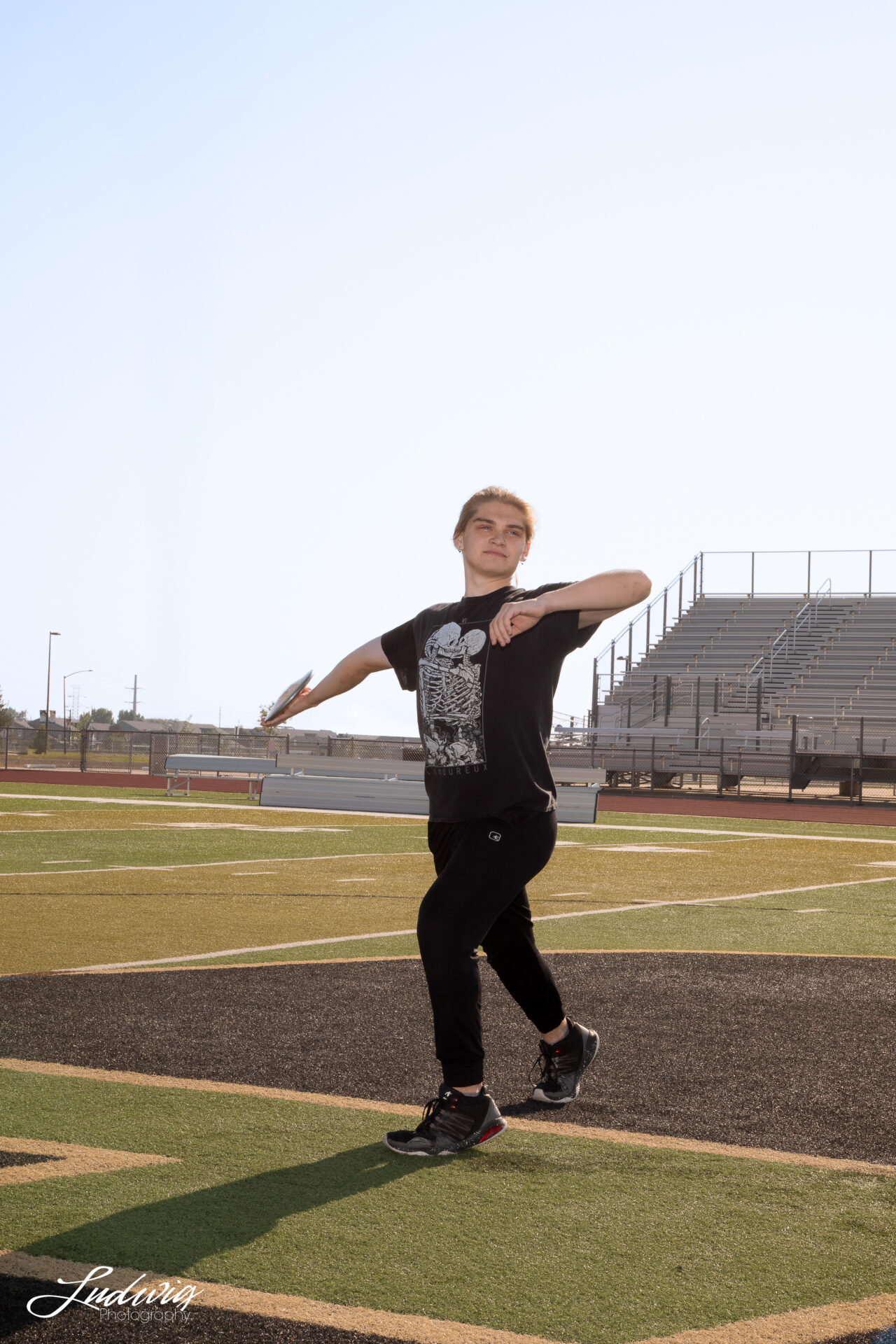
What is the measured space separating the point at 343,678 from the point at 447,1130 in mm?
1512

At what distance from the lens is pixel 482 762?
3.89m

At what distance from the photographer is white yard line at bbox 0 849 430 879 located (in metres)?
12.0

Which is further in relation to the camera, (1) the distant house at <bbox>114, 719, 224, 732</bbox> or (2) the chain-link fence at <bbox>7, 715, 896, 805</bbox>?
(1) the distant house at <bbox>114, 719, 224, 732</bbox>

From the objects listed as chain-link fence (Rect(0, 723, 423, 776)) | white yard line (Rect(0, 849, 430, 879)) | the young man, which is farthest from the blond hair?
chain-link fence (Rect(0, 723, 423, 776))

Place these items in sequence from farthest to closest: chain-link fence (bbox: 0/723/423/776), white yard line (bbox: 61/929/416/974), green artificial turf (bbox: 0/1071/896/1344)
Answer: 1. chain-link fence (bbox: 0/723/423/776)
2. white yard line (bbox: 61/929/416/974)
3. green artificial turf (bbox: 0/1071/896/1344)

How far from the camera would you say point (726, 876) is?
527 inches

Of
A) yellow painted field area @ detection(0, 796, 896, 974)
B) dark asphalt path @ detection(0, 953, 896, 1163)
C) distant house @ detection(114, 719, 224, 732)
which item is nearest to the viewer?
dark asphalt path @ detection(0, 953, 896, 1163)

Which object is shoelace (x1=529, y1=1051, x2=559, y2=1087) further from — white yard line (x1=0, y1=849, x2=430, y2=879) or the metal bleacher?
the metal bleacher

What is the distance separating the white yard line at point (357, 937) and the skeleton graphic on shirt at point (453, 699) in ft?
12.0

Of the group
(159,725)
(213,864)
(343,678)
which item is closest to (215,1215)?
(343,678)

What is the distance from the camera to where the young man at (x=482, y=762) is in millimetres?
3855

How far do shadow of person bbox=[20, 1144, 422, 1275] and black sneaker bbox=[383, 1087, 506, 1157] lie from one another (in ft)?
0.17

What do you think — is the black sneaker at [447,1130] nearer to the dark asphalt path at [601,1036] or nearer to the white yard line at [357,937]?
the dark asphalt path at [601,1036]

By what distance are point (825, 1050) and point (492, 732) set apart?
237 cm
